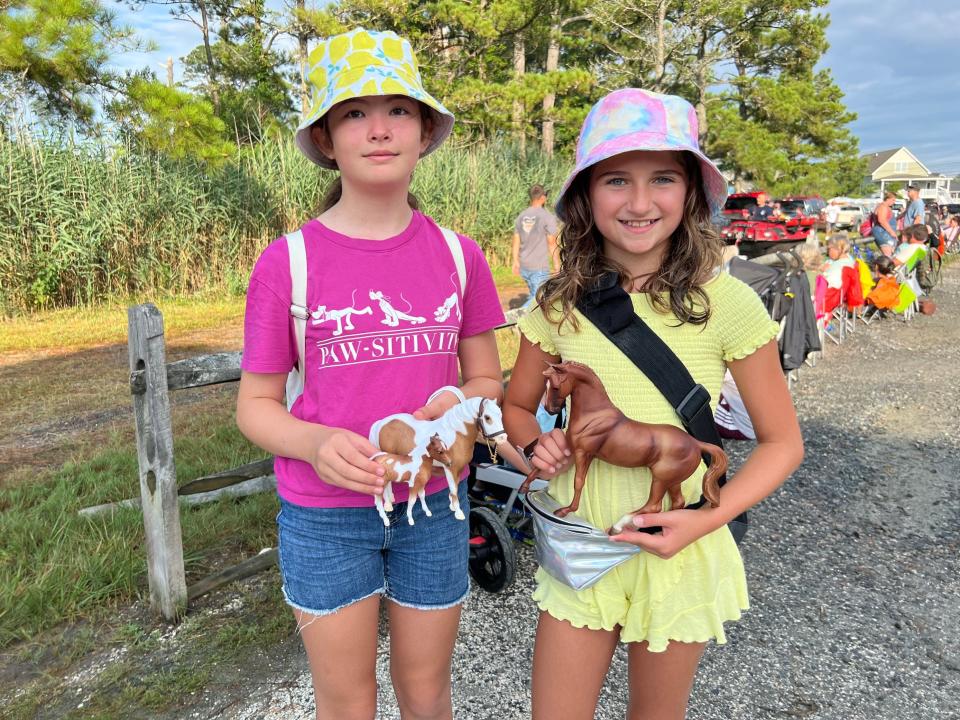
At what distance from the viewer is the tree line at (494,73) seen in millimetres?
10992

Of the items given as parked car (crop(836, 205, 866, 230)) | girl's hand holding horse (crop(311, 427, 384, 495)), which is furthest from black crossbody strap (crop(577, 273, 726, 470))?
parked car (crop(836, 205, 866, 230))

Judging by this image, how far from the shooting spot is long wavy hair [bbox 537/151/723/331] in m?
1.40

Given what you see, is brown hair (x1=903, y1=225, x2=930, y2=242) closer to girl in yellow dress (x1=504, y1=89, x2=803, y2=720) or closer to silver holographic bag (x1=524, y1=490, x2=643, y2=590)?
girl in yellow dress (x1=504, y1=89, x2=803, y2=720)

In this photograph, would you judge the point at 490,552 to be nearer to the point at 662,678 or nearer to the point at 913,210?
the point at 662,678

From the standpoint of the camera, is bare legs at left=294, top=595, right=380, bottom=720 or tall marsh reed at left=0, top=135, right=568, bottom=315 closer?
bare legs at left=294, top=595, right=380, bottom=720

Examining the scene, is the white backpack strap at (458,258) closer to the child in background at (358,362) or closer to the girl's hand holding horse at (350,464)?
the child in background at (358,362)

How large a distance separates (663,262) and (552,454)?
0.48 m

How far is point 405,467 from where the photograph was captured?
1.23m

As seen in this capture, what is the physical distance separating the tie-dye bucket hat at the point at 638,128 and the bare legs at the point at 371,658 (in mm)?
1044

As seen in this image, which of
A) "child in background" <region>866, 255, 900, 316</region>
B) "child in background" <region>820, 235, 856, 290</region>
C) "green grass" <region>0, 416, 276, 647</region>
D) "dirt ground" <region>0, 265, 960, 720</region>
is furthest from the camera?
"child in background" <region>866, 255, 900, 316</region>

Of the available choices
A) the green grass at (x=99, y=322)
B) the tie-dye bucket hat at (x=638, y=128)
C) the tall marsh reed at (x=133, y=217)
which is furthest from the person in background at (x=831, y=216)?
the tie-dye bucket hat at (x=638, y=128)

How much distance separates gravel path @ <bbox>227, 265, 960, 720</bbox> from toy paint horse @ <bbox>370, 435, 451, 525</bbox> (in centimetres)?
141

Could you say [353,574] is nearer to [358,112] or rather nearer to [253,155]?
[358,112]

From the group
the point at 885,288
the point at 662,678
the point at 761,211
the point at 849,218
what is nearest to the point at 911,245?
the point at 885,288
